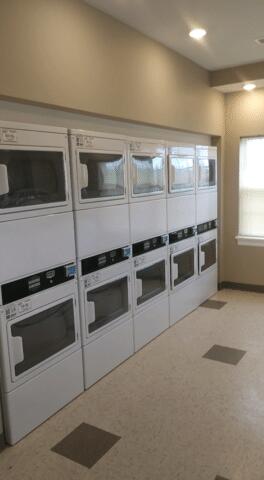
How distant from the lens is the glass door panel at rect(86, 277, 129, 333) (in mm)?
2846

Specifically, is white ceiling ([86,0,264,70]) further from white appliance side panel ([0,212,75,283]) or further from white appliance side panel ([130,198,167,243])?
white appliance side panel ([0,212,75,283])

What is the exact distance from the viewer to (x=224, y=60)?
4074mm

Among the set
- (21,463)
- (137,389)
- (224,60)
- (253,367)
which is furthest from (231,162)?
(21,463)

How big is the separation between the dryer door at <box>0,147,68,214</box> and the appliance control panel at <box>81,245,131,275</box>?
494 mm

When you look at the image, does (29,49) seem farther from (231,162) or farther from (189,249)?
(231,162)

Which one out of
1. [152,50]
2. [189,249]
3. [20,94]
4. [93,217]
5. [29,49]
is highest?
[152,50]

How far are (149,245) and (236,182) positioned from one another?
81.2 inches

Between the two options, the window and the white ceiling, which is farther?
the window

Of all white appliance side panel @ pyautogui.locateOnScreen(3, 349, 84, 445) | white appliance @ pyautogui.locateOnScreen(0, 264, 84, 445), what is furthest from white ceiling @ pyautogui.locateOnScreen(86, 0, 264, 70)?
white appliance side panel @ pyautogui.locateOnScreen(3, 349, 84, 445)

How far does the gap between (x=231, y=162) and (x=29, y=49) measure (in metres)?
3.27

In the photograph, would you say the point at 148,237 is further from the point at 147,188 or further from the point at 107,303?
the point at 107,303

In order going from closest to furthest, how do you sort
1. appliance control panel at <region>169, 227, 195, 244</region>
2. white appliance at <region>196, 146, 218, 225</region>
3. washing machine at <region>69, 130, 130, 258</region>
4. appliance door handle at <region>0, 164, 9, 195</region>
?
appliance door handle at <region>0, 164, 9, 195</region> < washing machine at <region>69, 130, 130, 258</region> < appliance control panel at <region>169, 227, 195, 244</region> < white appliance at <region>196, 146, 218, 225</region>

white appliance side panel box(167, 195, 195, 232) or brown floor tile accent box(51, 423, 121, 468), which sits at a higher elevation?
white appliance side panel box(167, 195, 195, 232)

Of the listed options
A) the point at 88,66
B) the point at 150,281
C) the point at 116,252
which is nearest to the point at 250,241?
the point at 150,281
